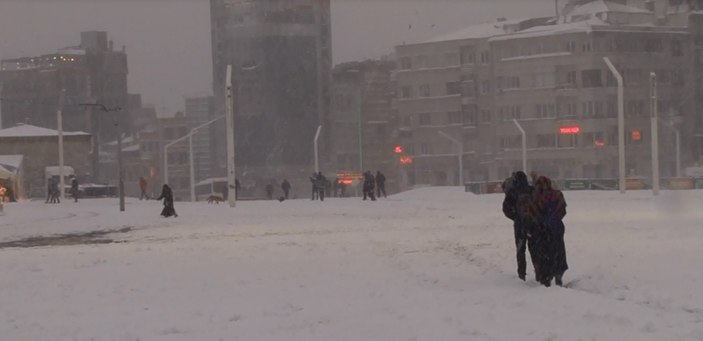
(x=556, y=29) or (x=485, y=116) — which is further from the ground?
(x=556, y=29)

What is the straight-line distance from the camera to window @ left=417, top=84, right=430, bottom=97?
400 ft

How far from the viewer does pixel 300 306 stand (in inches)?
605

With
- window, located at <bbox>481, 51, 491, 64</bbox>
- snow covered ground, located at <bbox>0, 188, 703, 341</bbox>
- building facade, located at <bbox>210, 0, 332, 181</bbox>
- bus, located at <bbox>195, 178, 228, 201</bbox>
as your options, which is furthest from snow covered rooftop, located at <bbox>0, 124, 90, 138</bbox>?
snow covered ground, located at <bbox>0, 188, 703, 341</bbox>

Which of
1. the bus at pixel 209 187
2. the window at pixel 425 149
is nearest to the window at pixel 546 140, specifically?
the window at pixel 425 149

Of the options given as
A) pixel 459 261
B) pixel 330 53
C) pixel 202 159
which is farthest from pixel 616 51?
pixel 459 261

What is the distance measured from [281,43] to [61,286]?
124 m

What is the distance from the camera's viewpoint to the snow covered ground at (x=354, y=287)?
43.4 feet

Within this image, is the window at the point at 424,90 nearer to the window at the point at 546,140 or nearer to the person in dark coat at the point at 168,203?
the window at the point at 546,140

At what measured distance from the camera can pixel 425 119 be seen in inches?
4813

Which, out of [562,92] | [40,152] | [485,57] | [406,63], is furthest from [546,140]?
[40,152]

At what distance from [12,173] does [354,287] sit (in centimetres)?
6674

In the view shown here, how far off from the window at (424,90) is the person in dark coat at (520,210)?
103701 millimetres

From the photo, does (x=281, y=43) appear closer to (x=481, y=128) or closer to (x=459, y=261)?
(x=481, y=128)

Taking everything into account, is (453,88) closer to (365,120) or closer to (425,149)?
(425,149)
